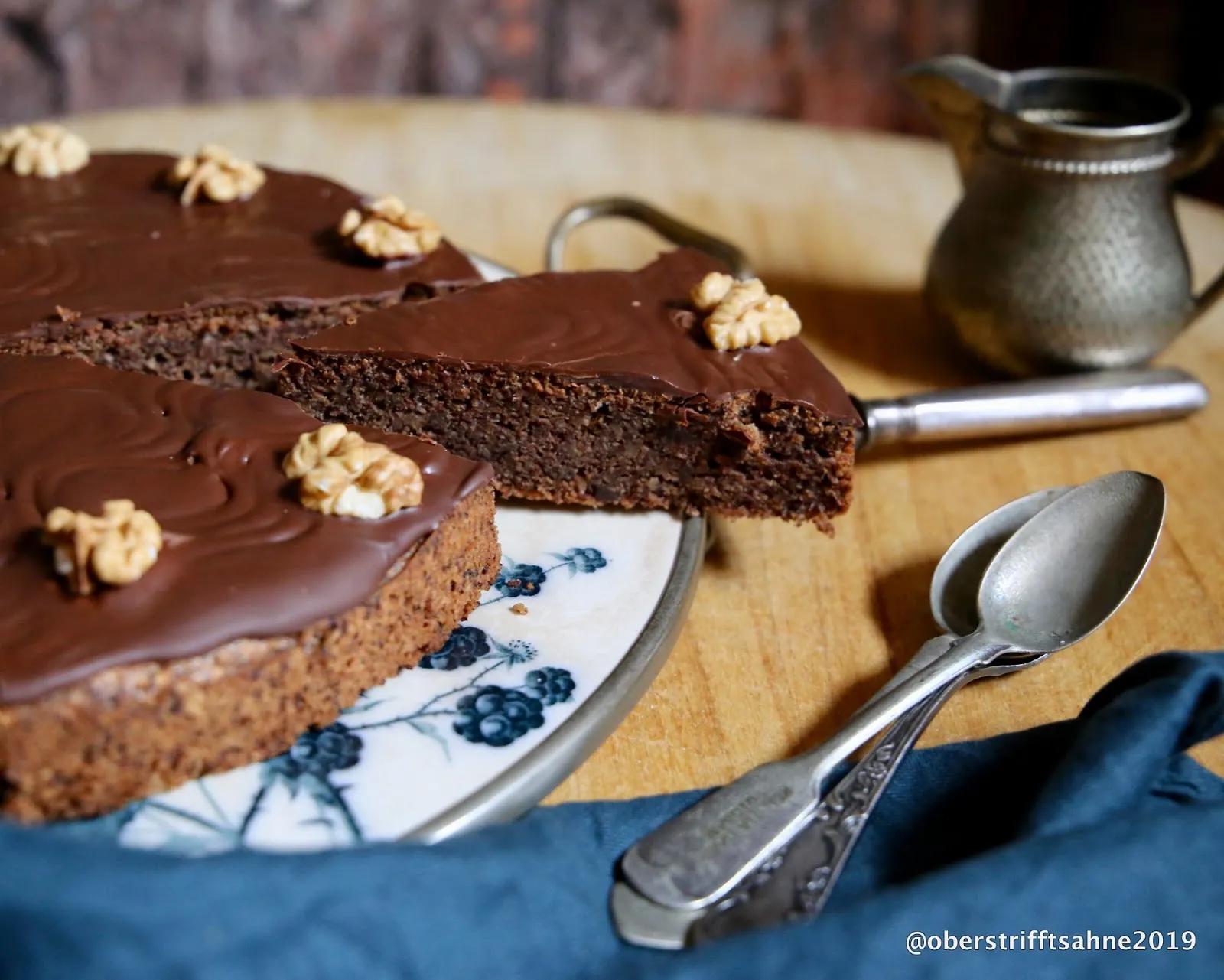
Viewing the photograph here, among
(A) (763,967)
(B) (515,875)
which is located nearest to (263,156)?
(B) (515,875)

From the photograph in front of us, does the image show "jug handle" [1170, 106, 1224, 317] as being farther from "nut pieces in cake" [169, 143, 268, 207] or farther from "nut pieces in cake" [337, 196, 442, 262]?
"nut pieces in cake" [169, 143, 268, 207]

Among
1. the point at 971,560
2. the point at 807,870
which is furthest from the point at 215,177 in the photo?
the point at 807,870

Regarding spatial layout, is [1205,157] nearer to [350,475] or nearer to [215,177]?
[350,475]

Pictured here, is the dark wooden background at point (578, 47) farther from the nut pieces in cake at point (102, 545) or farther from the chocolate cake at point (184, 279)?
the nut pieces in cake at point (102, 545)

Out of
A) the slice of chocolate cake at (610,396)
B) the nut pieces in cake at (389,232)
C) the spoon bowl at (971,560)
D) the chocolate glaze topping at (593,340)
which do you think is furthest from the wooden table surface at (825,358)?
the nut pieces in cake at (389,232)

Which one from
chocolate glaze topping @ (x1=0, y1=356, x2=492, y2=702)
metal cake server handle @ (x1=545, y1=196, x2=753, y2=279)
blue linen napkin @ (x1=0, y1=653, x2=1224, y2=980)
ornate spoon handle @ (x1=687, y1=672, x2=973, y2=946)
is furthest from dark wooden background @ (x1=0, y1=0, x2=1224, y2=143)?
ornate spoon handle @ (x1=687, y1=672, x2=973, y2=946)
